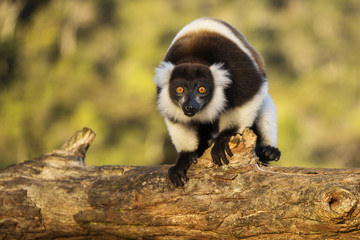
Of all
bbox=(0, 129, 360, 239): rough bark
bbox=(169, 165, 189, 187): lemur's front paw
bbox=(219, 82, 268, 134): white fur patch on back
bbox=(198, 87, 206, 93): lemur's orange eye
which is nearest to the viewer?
bbox=(0, 129, 360, 239): rough bark

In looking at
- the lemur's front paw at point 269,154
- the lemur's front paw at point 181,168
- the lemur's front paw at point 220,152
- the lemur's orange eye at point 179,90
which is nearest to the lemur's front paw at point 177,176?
the lemur's front paw at point 181,168

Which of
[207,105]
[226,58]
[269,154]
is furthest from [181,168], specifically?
[226,58]

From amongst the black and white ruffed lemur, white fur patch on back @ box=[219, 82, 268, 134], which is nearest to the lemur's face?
the black and white ruffed lemur

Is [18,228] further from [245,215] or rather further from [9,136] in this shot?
[9,136]

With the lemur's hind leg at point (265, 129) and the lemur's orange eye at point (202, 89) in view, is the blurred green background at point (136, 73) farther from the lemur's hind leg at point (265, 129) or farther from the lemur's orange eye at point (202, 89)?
the lemur's orange eye at point (202, 89)

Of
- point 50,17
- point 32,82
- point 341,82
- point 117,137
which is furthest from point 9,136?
point 341,82

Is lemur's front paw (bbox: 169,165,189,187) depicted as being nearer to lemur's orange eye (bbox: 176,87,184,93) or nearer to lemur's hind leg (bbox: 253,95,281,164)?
lemur's orange eye (bbox: 176,87,184,93)
